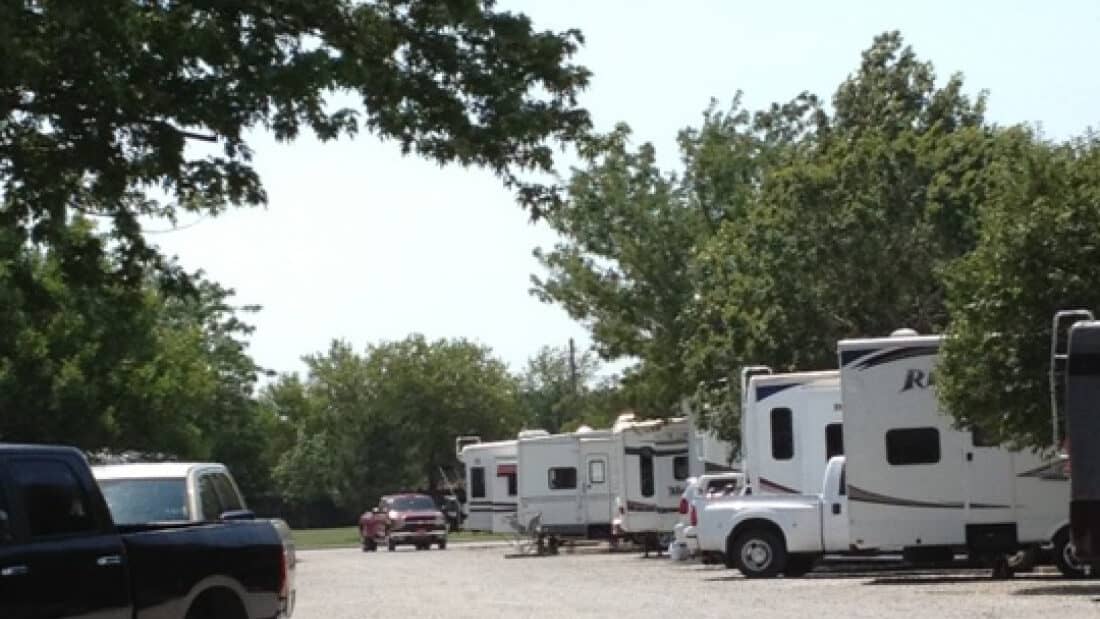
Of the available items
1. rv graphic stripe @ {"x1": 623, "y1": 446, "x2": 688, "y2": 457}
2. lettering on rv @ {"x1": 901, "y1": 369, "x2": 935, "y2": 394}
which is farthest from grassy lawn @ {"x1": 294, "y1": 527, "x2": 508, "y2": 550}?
lettering on rv @ {"x1": 901, "y1": 369, "x2": 935, "y2": 394}

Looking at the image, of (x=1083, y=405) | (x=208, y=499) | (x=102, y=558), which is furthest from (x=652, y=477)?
(x=102, y=558)

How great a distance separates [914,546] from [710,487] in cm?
818

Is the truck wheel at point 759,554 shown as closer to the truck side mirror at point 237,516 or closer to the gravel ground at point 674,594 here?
the gravel ground at point 674,594

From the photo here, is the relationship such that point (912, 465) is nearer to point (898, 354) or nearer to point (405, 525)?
point (898, 354)

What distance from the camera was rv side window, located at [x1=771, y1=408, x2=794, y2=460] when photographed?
31.8 meters

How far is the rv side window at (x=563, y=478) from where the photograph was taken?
4950 cm

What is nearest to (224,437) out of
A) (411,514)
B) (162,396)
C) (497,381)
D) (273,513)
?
(273,513)

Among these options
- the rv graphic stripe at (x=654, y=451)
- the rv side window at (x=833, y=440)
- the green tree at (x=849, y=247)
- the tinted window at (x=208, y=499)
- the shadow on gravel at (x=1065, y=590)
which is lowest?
the shadow on gravel at (x=1065, y=590)

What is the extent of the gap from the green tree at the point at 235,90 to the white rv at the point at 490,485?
123 feet

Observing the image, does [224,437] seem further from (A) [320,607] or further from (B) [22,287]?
(B) [22,287]

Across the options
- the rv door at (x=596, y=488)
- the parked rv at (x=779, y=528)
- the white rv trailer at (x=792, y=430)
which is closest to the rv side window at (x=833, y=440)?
the white rv trailer at (x=792, y=430)

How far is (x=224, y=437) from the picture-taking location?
86.5 meters

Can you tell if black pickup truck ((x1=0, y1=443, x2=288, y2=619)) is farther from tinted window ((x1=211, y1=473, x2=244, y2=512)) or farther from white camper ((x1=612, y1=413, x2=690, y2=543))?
white camper ((x1=612, y1=413, x2=690, y2=543))

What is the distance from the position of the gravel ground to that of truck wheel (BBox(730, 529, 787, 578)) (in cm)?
39
